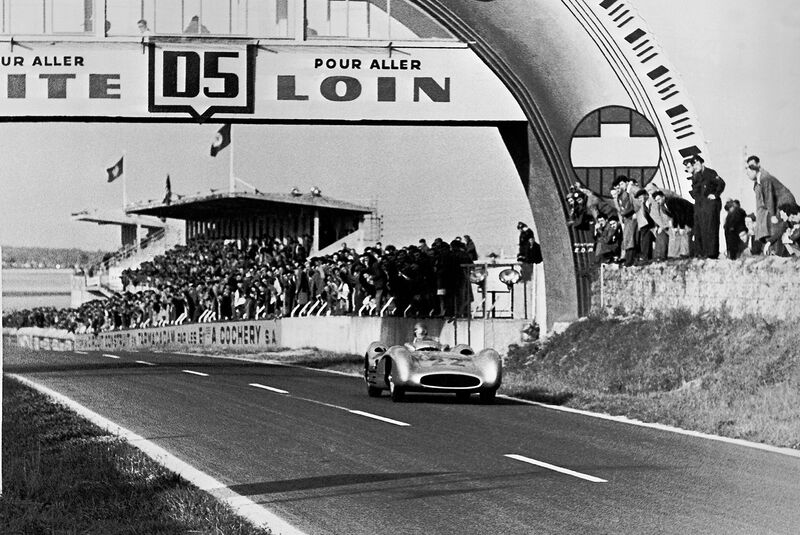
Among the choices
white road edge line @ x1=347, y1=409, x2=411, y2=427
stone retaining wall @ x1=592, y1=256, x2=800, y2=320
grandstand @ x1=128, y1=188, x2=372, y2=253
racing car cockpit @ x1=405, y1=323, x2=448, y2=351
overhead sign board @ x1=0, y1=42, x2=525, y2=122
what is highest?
grandstand @ x1=128, y1=188, x2=372, y2=253

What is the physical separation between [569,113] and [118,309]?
146 feet

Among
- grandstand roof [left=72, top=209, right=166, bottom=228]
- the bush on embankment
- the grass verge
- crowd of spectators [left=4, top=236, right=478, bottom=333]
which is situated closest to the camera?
the grass verge

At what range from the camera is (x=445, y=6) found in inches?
985

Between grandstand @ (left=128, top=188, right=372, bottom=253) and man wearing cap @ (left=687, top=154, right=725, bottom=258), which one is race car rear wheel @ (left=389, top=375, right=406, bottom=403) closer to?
man wearing cap @ (left=687, top=154, right=725, bottom=258)

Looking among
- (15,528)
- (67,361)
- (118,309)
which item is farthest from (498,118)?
(118,309)

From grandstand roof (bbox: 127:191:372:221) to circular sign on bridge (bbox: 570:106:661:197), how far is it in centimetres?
4878

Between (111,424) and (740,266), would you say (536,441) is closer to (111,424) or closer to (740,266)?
(111,424)

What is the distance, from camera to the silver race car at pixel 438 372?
1784 centimetres

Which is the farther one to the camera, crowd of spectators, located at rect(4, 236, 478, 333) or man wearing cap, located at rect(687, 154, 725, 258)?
crowd of spectators, located at rect(4, 236, 478, 333)

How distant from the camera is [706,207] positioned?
2047cm

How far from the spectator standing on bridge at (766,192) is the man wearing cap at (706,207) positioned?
104cm

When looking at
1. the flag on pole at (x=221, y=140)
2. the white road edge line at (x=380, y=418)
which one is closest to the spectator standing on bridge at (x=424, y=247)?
the white road edge line at (x=380, y=418)

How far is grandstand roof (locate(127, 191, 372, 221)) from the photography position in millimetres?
74812

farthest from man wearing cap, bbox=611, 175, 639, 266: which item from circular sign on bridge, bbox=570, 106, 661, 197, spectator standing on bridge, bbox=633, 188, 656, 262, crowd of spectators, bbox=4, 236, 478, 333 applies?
crowd of spectators, bbox=4, 236, 478, 333
